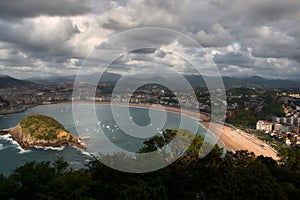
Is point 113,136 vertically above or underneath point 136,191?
underneath

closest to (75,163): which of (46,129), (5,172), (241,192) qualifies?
(5,172)

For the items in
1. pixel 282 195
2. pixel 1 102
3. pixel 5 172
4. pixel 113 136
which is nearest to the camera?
pixel 282 195

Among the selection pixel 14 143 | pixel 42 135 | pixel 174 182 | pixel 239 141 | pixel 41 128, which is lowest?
pixel 14 143

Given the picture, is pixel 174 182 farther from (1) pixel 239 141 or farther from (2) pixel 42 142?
(1) pixel 239 141

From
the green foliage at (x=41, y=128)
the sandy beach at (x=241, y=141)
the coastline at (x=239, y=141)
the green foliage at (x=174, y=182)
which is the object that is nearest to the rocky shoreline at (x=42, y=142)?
the green foliage at (x=41, y=128)

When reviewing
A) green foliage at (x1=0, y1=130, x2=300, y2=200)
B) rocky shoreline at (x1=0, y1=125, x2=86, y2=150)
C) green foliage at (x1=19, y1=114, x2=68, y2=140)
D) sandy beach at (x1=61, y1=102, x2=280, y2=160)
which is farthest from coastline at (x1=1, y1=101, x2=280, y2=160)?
green foliage at (x1=0, y1=130, x2=300, y2=200)

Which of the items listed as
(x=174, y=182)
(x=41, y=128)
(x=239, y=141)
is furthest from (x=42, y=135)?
(x=174, y=182)

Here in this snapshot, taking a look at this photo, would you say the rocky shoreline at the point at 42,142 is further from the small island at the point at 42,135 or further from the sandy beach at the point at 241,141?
the sandy beach at the point at 241,141

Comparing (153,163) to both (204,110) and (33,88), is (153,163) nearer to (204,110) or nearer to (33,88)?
(204,110)
